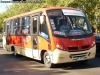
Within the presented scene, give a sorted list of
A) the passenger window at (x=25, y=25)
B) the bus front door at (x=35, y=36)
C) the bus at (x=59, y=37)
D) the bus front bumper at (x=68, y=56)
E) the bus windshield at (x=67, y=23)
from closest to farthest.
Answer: the bus front bumper at (x=68, y=56), the bus at (x=59, y=37), the bus windshield at (x=67, y=23), the bus front door at (x=35, y=36), the passenger window at (x=25, y=25)

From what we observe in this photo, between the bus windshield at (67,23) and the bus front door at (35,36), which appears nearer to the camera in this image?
the bus windshield at (67,23)

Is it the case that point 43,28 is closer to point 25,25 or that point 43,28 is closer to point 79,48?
point 79,48

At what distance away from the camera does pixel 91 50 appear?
1055cm

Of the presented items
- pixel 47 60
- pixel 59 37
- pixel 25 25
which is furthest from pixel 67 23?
pixel 25 25

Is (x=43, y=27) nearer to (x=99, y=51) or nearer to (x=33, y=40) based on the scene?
(x=33, y=40)

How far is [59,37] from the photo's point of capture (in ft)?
33.1

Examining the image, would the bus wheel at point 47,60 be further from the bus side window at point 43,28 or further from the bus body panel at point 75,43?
the bus body panel at point 75,43

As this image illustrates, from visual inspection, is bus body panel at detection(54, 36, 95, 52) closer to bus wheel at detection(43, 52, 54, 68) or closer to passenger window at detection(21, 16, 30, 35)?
bus wheel at detection(43, 52, 54, 68)

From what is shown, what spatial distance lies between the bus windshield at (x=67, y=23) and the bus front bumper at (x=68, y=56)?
77cm

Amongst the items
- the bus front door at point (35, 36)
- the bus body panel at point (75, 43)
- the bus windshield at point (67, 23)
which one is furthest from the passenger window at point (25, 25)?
the bus body panel at point (75, 43)

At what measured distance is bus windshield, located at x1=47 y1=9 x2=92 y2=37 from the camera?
10305 millimetres

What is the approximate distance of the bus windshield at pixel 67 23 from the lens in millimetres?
10305

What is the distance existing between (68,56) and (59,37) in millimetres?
880

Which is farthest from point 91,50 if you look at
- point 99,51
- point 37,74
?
point 99,51
